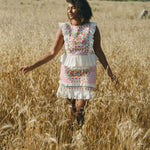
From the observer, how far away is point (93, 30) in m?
2.12

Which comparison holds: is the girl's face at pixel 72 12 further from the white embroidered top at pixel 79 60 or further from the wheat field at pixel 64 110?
the wheat field at pixel 64 110

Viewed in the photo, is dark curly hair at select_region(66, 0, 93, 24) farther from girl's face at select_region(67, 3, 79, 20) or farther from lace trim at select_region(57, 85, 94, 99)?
lace trim at select_region(57, 85, 94, 99)

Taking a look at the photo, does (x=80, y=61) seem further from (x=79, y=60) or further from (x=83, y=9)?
(x=83, y=9)

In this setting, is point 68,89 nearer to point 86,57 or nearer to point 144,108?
point 86,57

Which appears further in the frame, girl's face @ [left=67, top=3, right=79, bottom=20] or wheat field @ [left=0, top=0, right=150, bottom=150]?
girl's face @ [left=67, top=3, right=79, bottom=20]

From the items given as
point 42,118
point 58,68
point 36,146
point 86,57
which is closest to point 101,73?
point 58,68

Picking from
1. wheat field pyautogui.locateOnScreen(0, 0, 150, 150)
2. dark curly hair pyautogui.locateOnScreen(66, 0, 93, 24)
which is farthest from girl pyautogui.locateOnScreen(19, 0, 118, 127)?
wheat field pyautogui.locateOnScreen(0, 0, 150, 150)

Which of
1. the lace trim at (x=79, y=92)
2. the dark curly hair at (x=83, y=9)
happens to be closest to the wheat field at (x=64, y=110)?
the lace trim at (x=79, y=92)

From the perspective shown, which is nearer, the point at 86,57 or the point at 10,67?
the point at 86,57

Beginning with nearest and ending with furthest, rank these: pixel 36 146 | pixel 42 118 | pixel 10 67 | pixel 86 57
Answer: pixel 36 146 → pixel 42 118 → pixel 86 57 → pixel 10 67

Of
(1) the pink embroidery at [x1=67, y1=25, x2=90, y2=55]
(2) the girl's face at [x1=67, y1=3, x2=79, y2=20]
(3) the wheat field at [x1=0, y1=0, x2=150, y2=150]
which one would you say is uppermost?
(2) the girl's face at [x1=67, y1=3, x2=79, y2=20]

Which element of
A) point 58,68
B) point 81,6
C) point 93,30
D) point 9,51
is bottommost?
point 58,68

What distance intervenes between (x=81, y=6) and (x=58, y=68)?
110cm

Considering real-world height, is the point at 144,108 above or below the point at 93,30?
below
